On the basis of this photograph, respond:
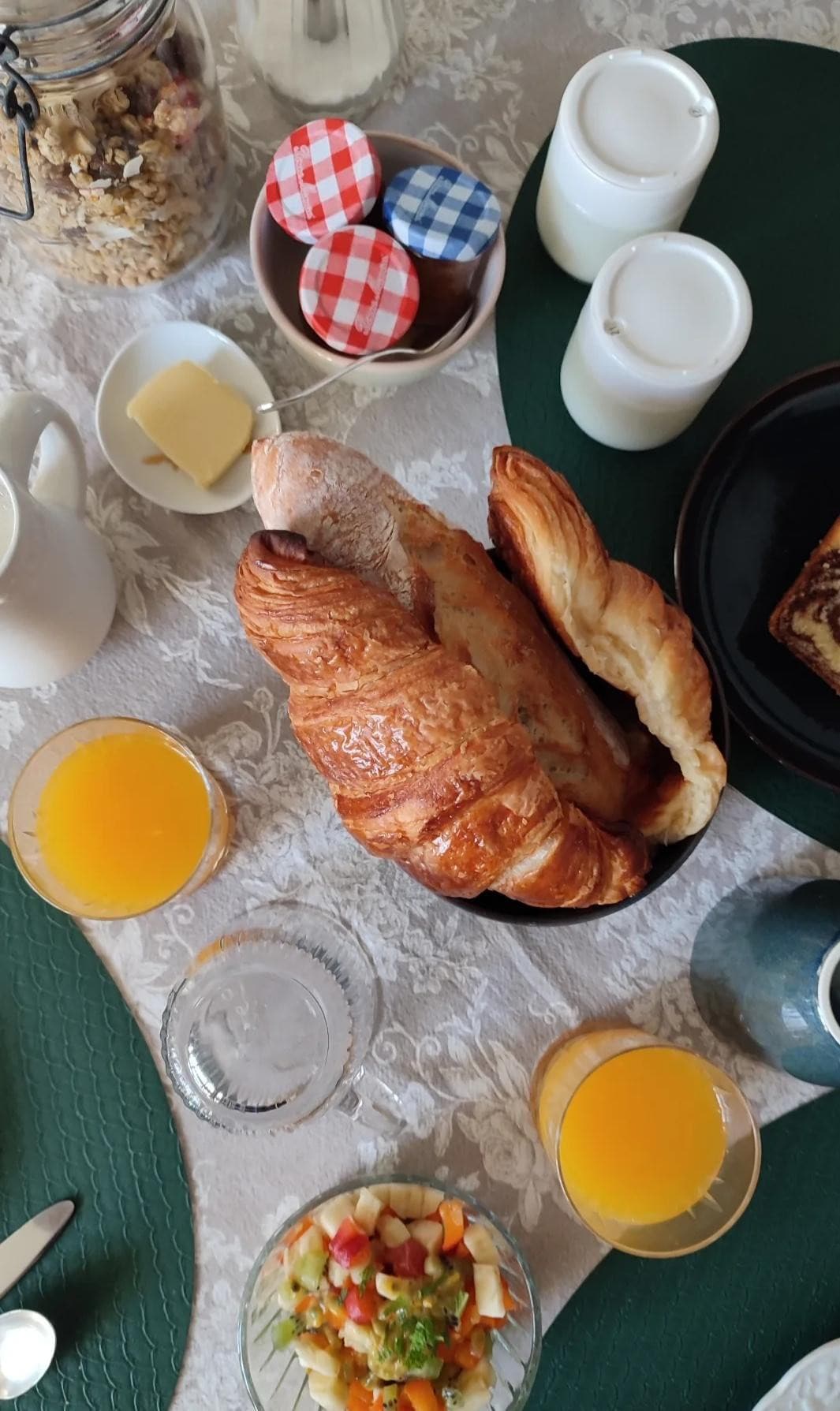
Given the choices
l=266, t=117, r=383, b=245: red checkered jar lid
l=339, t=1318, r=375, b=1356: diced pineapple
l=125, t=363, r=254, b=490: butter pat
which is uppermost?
l=266, t=117, r=383, b=245: red checkered jar lid

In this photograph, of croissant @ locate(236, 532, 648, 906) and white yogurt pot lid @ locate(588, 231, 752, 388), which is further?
white yogurt pot lid @ locate(588, 231, 752, 388)

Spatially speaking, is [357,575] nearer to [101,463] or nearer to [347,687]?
[347,687]

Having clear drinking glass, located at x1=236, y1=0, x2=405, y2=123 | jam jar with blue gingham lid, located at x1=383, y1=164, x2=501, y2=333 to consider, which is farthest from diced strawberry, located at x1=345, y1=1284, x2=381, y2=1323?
clear drinking glass, located at x1=236, y1=0, x2=405, y2=123

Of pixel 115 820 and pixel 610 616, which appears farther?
pixel 115 820

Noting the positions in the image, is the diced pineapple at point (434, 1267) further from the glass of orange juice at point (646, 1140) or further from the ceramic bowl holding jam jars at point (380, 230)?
the ceramic bowl holding jam jars at point (380, 230)

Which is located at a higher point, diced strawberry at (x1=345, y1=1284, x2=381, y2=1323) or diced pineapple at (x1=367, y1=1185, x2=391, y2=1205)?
diced pineapple at (x1=367, y1=1185, x2=391, y2=1205)

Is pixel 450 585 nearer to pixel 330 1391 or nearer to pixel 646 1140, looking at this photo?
pixel 646 1140

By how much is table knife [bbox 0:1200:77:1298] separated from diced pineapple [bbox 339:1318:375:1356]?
261 mm

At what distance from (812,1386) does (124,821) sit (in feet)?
2.56

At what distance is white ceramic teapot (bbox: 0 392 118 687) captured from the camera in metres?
0.76

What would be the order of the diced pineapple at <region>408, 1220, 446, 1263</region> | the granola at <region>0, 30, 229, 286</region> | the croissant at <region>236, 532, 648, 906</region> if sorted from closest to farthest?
the croissant at <region>236, 532, 648, 906</region>
the granola at <region>0, 30, 229, 286</region>
the diced pineapple at <region>408, 1220, 446, 1263</region>

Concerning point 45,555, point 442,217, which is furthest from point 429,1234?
point 442,217

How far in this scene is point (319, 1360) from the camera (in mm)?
841

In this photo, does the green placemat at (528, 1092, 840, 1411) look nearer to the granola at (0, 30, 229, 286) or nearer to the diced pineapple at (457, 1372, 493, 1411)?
the diced pineapple at (457, 1372, 493, 1411)
